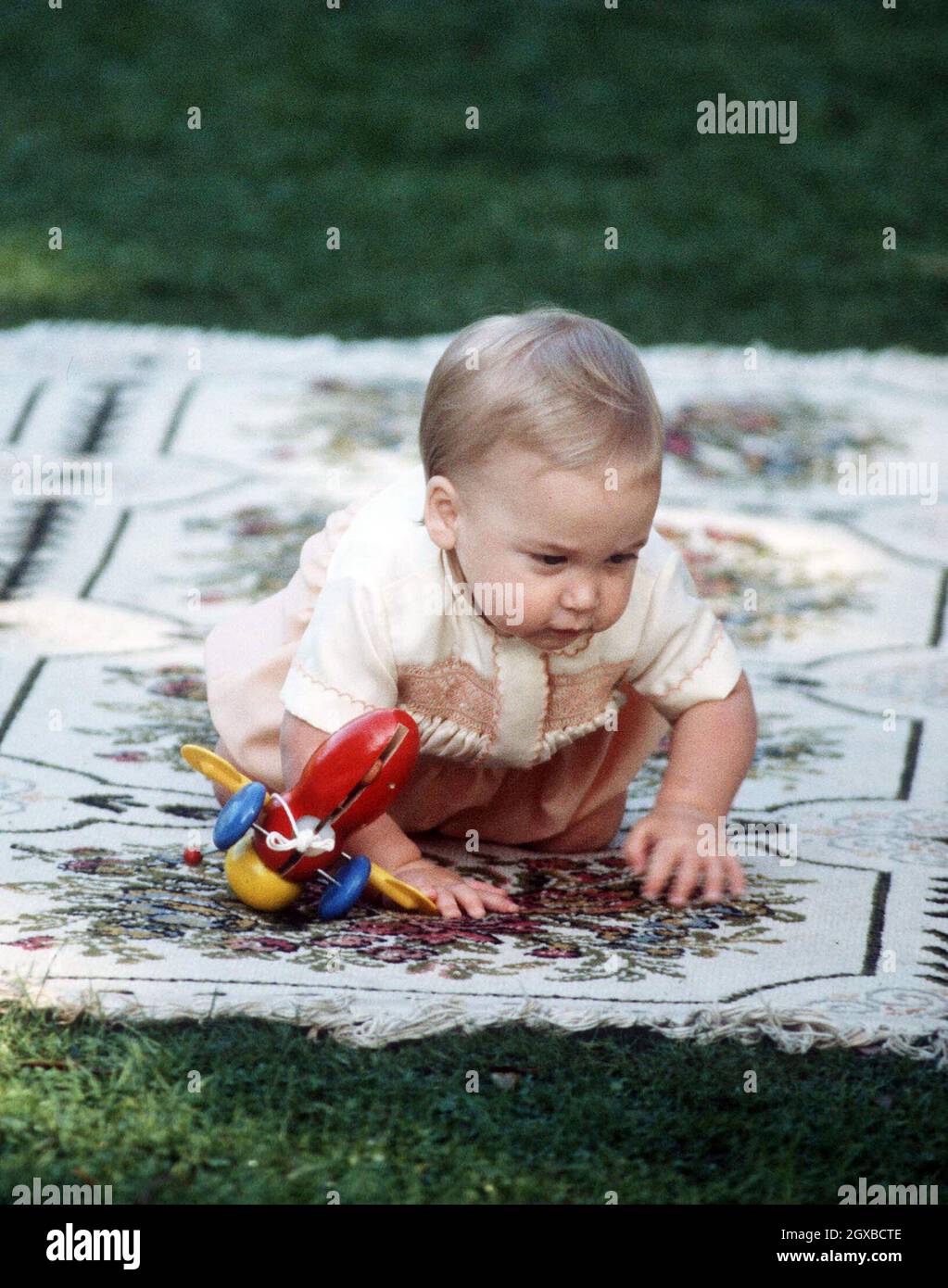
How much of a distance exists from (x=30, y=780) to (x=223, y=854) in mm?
220

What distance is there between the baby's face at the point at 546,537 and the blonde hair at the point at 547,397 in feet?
0.05

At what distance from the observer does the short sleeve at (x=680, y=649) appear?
1.47 meters

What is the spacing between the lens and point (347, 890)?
4.47 feet

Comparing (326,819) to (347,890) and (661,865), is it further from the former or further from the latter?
(661,865)

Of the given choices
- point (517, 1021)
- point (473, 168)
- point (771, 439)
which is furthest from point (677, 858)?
point (473, 168)

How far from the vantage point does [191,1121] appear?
110cm

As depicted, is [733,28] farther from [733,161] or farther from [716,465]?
[716,465]

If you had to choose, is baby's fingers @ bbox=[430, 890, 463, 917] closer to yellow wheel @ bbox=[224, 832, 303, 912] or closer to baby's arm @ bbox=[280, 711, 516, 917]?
baby's arm @ bbox=[280, 711, 516, 917]

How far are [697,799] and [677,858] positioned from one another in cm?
6

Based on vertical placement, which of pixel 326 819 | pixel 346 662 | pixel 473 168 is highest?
pixel 473 168

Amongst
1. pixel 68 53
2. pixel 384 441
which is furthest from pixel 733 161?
pixel 384 441

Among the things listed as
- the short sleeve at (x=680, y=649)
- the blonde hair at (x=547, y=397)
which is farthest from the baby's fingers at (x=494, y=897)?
the blonde hair at (x=547, y=397)

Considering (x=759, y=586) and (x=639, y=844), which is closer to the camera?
(x=639, y=844)

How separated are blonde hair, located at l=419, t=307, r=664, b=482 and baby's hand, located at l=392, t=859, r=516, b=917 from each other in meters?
0.30
